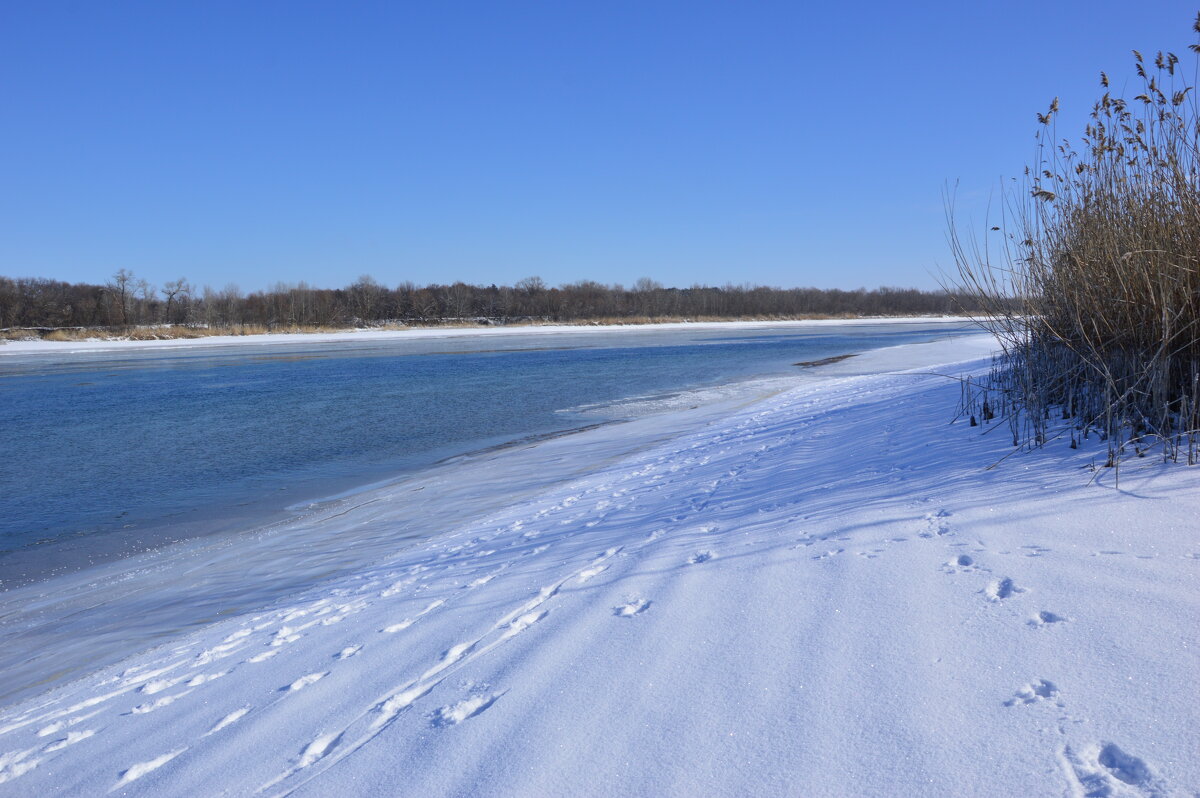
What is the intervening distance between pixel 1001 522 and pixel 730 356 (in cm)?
2849

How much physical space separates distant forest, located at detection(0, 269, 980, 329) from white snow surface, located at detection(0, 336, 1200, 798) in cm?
6794

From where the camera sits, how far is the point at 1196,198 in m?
4.30

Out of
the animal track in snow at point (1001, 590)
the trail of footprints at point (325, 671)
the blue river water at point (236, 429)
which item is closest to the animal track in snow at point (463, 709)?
the trail of footprints at point (325, 671)

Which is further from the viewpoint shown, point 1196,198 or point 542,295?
point 542,295

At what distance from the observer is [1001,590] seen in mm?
2777

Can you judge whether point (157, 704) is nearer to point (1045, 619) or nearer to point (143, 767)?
point (143, 767)

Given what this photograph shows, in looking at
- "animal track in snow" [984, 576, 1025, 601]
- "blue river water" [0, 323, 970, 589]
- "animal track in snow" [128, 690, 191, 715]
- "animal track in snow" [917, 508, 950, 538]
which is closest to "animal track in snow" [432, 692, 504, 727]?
"animal track in snow" [128, 690, 191, 715]

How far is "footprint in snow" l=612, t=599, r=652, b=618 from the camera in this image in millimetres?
3188

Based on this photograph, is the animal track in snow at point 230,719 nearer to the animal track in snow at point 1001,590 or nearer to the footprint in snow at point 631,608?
the footprint in snow at point 631,608

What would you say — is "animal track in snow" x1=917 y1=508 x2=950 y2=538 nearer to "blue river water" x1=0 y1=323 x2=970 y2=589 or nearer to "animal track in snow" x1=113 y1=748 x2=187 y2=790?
"animal track in snow" x1=113 y1=748 x2=187 y2=790

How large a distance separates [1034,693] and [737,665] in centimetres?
94

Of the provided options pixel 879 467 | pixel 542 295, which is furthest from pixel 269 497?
pixel 542 295

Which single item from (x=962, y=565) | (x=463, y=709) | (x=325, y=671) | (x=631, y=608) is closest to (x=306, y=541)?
(x=325, y=671)

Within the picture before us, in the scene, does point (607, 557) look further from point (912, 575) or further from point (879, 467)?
point (879, 467)
